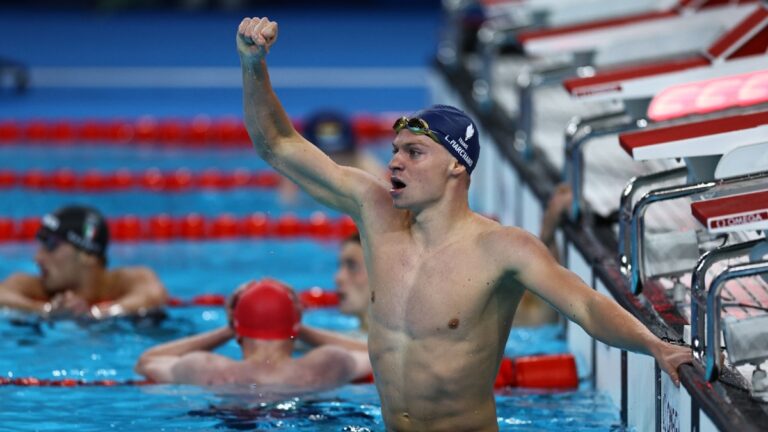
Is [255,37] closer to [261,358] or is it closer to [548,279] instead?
[548,279]

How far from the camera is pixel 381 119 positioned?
461 inches

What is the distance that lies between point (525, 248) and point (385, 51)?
11.7m

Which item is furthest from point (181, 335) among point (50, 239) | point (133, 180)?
point (133, 180)

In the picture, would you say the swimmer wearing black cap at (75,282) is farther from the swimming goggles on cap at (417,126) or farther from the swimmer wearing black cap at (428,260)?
the swimming goggles on cap at (417,126)

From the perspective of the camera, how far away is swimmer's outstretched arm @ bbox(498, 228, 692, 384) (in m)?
3.59

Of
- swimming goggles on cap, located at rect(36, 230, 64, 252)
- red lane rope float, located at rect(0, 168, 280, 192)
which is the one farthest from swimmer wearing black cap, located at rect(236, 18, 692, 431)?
red lane rope float, located at rect(0, 168, 280, 192)

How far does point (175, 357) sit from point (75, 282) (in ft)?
4.10

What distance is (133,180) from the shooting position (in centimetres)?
940

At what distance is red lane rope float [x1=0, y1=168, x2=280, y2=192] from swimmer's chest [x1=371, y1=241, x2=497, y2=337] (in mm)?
5470

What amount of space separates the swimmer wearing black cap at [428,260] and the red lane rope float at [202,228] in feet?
13.9

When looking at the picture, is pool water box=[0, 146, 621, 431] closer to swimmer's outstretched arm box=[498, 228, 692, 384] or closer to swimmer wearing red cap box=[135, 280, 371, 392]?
swimmer wearing red cap box=[135, 280, 371, 392]

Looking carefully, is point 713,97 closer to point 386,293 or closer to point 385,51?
point 386,293

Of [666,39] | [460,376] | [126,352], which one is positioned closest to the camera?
[460,376]

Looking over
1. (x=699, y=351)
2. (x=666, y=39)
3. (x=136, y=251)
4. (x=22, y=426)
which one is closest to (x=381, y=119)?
(x=136, y=251)
